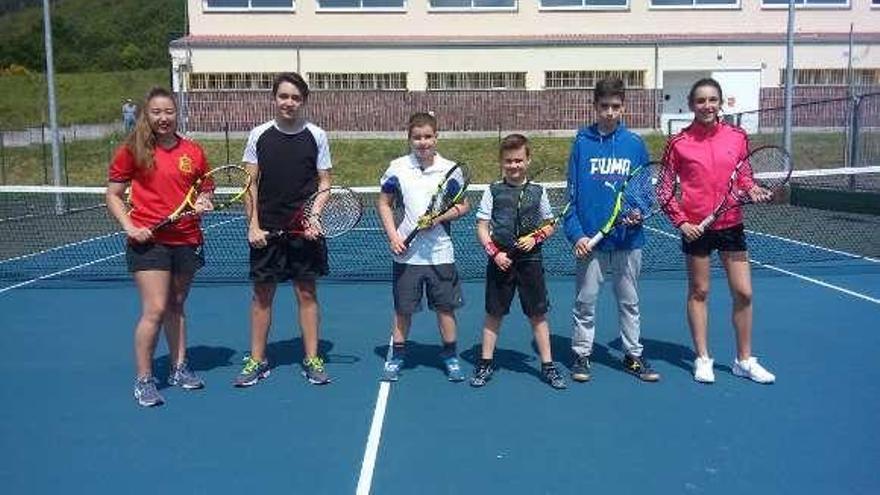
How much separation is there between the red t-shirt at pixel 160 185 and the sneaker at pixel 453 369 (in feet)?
5.89

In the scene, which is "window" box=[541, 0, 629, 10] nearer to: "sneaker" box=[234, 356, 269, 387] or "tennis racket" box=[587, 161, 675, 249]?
"tennis racket" box=[587, 161, 675, 249]

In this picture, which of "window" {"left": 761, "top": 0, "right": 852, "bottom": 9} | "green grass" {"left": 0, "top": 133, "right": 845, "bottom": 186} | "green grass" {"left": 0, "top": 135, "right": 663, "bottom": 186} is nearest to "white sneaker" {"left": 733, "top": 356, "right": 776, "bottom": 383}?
"green grass" {"left": 0, "top": 133, "right": 845, "bottom": 186}

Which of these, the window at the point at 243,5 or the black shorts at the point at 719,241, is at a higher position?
the window at the point at 243,5

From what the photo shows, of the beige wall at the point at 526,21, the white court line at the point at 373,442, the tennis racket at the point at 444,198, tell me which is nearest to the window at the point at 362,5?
the beige wall at the point at 526,21

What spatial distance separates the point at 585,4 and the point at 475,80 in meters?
5.44

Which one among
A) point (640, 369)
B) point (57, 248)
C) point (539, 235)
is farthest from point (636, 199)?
point (57, 248)

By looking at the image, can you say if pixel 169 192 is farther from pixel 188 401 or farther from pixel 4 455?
pixel 4 455

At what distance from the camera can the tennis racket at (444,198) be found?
4.97 m

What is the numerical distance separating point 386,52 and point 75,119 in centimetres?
2334

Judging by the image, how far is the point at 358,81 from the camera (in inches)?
1218

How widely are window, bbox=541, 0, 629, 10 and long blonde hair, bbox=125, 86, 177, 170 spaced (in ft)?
94.9

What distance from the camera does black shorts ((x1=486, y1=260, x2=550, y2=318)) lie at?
197 inches

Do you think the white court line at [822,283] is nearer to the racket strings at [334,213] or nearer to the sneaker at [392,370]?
the sneaker at [392,370]

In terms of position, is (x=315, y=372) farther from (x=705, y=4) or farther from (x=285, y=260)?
(x=705, y=4)
